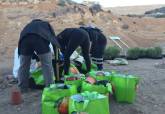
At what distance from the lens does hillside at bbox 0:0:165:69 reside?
25.9m

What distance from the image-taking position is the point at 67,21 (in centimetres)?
2825

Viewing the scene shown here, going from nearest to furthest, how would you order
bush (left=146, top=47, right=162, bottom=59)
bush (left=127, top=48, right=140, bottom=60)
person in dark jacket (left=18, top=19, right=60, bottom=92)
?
person in dark jacket (left=18, top=19, right=60, bottom=92) → bush (left=127, top=48, right=140, bottom=60) → bush (left=146, top=47, right=162, bottom=59)

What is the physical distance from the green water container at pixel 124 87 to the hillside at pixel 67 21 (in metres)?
14.9

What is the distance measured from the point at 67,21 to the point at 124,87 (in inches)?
800

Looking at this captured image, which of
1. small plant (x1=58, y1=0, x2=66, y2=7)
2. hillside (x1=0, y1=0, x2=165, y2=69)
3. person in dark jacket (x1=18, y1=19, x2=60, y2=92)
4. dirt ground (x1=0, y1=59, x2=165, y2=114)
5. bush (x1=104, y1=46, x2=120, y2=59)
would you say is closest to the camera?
dirt ground (x1=0, y1=59, x2=165, y2=114)

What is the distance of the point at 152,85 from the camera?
34.0 feet

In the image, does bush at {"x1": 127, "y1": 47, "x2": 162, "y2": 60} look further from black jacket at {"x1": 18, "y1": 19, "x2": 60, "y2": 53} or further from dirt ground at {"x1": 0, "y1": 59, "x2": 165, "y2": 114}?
black jacket at {"x1": 18, "y1": 19, "x2": 60, "y2": 53}

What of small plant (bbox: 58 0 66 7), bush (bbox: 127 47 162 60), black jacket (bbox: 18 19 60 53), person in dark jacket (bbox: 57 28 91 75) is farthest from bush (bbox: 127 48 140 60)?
small plant (bbox: 58 0 66 7)

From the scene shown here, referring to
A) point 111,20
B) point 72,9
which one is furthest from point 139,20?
point 72,9

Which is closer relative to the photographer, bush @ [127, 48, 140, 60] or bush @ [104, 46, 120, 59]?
bush @ [104, 46, 120, 59]

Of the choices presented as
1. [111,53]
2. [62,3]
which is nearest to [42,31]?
[111,53]

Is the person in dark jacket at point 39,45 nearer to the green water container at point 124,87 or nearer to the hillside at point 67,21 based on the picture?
the green water container at point 124,87

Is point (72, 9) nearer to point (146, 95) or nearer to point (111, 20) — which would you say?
point (111, 20)

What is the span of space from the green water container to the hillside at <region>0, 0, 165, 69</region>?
14878mm
